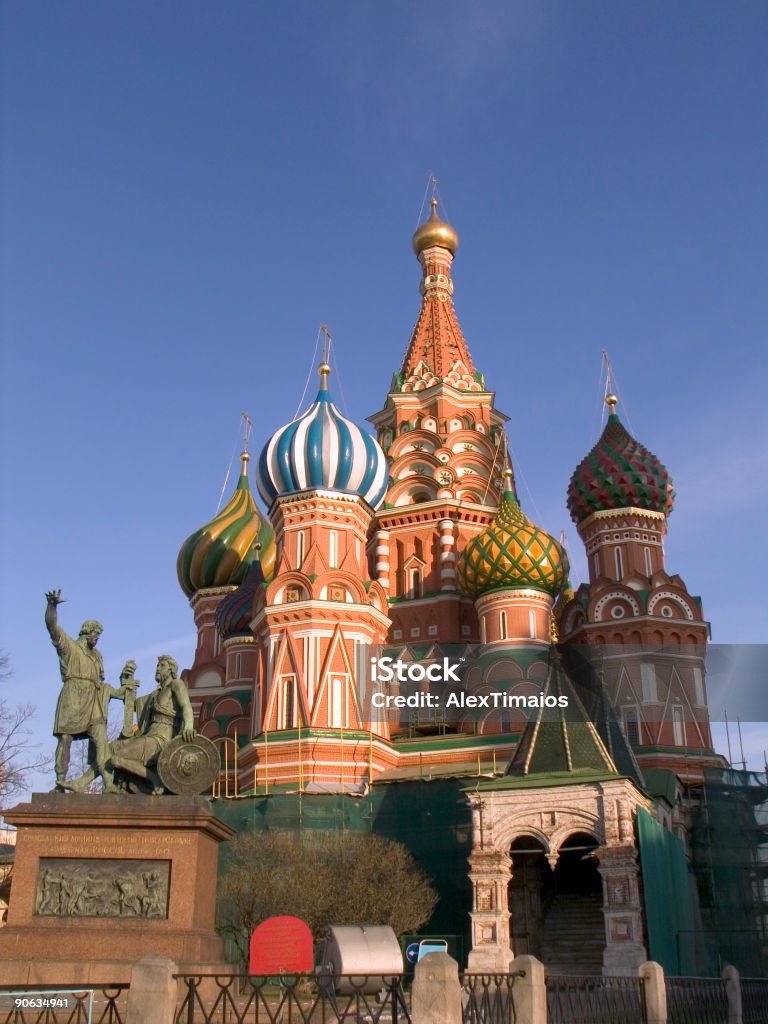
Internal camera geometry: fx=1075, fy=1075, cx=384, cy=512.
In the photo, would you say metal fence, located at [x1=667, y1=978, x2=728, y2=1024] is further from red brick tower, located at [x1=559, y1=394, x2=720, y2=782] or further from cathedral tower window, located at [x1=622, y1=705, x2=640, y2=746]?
cathedral tower window, located at [x1=622, y1=705, x2=640, y2=746]

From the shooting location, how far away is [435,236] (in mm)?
46188

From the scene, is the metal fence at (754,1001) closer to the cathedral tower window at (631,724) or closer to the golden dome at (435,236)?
the cathedral tower window at (631,724)

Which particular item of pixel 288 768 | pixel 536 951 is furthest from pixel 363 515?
pixel 536 951

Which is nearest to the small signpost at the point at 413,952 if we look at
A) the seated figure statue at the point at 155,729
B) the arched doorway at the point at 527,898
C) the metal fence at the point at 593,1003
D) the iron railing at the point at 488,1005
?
the arched doorway at the point at 527,898

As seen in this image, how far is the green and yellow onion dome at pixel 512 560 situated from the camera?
32.3m

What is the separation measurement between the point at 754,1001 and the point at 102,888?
1042 cm

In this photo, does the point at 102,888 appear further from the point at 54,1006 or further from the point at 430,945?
the point at 430,945

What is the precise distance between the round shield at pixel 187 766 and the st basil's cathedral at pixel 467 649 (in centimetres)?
993

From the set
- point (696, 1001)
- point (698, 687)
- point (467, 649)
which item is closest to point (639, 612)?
point (698, 687)

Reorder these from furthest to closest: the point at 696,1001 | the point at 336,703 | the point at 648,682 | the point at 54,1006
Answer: the point at 648,682, the point at 336,703, the point at 696,1001, the point at 54,1006

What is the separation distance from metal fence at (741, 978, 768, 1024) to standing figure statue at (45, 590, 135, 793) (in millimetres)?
9400

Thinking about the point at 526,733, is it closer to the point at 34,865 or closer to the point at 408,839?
the point at 408,839

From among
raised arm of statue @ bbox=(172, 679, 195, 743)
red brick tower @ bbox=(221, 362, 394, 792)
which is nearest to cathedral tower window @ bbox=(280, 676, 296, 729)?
red brick tower @ bbox=(221, 362, 394, 792)

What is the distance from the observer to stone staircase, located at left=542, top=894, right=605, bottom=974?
2180 cm
